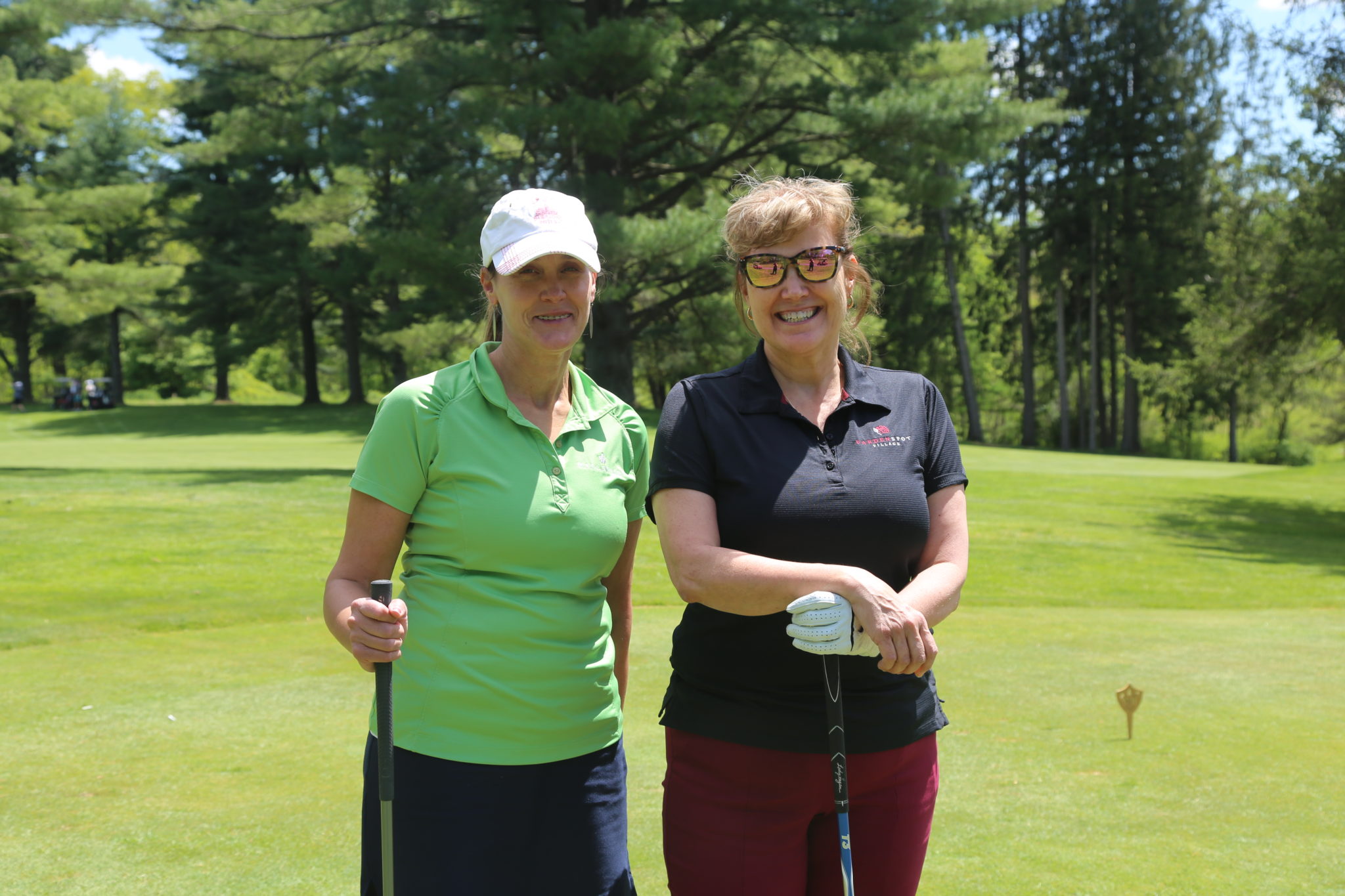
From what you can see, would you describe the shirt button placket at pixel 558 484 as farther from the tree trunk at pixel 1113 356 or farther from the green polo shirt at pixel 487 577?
the tree trunk at pixel 1113 356

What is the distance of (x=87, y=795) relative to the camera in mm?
3834

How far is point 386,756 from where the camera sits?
2.04 metres

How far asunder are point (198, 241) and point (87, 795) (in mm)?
37638

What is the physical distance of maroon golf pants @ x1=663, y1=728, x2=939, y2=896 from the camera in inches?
82.7

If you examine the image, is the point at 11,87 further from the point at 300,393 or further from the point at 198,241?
the point at 300,393

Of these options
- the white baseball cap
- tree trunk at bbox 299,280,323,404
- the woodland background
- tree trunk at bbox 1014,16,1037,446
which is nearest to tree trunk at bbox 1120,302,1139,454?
tree trunk at bbox 1014,16,1037,446

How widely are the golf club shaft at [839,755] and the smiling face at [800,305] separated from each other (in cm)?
59

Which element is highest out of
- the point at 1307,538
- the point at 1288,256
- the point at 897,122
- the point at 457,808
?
Answer: the point at 897,122

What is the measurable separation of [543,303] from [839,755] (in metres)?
0.98

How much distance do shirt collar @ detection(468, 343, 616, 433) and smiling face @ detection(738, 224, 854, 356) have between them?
0.37 m

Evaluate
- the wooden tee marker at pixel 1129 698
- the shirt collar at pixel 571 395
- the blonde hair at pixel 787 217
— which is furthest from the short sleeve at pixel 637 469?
the wooden tee marker at pixel 1129 698

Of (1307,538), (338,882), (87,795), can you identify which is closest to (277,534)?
(87,795)

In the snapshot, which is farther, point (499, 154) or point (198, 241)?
point (198, 241)

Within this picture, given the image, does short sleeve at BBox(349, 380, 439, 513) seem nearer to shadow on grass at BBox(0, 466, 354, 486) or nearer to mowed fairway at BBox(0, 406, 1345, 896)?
mowed fairway at BBox(0, 406, 1345, 896)
